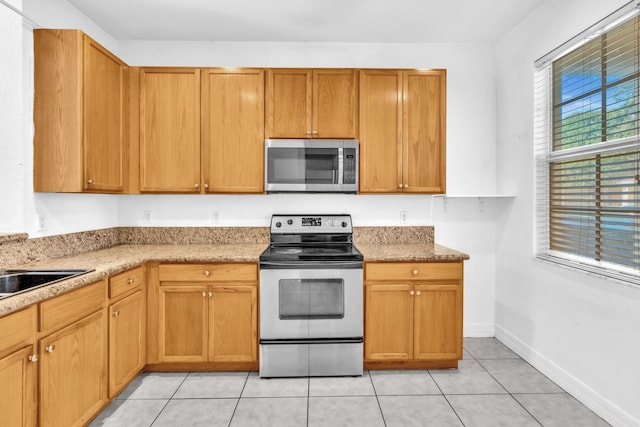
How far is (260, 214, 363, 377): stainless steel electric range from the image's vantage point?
8.68ft

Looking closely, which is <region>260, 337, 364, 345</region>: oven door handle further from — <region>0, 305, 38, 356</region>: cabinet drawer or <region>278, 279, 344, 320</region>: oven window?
<region>0, 305, 38, 356</region>: cabinet drawer

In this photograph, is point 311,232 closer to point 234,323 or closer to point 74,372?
point 234,323

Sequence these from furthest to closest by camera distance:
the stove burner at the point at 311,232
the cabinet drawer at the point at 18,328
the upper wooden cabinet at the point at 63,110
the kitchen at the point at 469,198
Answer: the stove burner at the point at 311,232
the kitchen at the point at 469,198
the upper wooden cabinet at the point at 63,110
the cabinet drawer at the point at 18,328

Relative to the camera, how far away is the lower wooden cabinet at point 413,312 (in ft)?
8.93

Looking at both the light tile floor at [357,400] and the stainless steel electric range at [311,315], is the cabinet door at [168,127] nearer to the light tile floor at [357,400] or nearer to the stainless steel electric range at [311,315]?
the stainless steel electric range at [311,315]

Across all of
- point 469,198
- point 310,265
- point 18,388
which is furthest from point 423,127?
point 18,388

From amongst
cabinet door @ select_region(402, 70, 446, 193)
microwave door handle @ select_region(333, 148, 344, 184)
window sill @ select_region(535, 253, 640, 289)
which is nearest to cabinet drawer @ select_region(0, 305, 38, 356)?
microwave door handle @ select_region(333, 148, 344, 184)

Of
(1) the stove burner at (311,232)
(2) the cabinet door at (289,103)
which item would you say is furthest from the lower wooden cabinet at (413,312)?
(2) the cabinet door at (289,103)

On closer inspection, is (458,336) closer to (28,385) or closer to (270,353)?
(270,353)

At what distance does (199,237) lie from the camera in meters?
3.32

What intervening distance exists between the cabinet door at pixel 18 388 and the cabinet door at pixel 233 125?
5.63ft

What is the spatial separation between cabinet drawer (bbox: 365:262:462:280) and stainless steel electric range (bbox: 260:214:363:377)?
0.44ft

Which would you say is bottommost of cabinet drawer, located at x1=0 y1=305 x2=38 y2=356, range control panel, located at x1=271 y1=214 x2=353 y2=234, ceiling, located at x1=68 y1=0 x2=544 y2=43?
cabinet drawer, located at x1=0 y1=305 x2=38 y2=356

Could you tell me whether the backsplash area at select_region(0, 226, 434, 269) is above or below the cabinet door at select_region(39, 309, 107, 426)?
above
